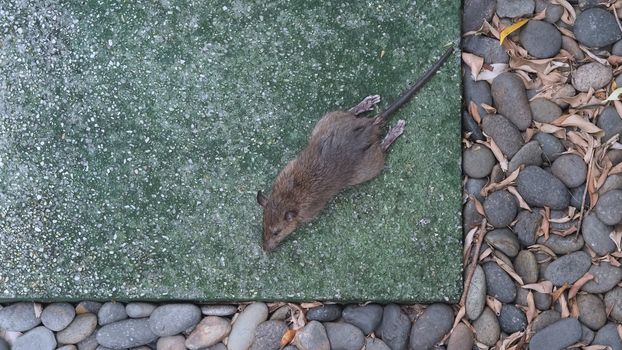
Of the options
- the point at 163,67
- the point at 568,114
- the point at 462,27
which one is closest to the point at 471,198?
the point at 568,114

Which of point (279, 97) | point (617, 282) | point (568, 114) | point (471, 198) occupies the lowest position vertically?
point (617, 282)

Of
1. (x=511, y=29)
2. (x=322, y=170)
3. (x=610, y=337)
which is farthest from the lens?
(x=511, y=29)

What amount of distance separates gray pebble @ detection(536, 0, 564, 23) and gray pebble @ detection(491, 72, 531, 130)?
0.50 meters

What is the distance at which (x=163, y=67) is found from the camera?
520 cm

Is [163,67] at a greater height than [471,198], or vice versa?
[163,67]

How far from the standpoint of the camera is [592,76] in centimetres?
518

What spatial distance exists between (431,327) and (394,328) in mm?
267

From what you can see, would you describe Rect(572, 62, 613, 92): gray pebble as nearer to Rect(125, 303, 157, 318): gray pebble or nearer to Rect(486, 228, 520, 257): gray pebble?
Rect(486, 228, 520, 257): gray pebble

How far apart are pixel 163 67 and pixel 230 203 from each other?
111cm

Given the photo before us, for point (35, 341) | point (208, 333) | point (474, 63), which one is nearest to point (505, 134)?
point (474, 63)

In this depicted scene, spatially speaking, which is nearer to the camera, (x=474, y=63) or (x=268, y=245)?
(x=268, y=245)

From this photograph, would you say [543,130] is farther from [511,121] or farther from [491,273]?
[491,273]

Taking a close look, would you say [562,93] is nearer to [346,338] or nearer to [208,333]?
[346,338]

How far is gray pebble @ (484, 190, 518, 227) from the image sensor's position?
514 cm
